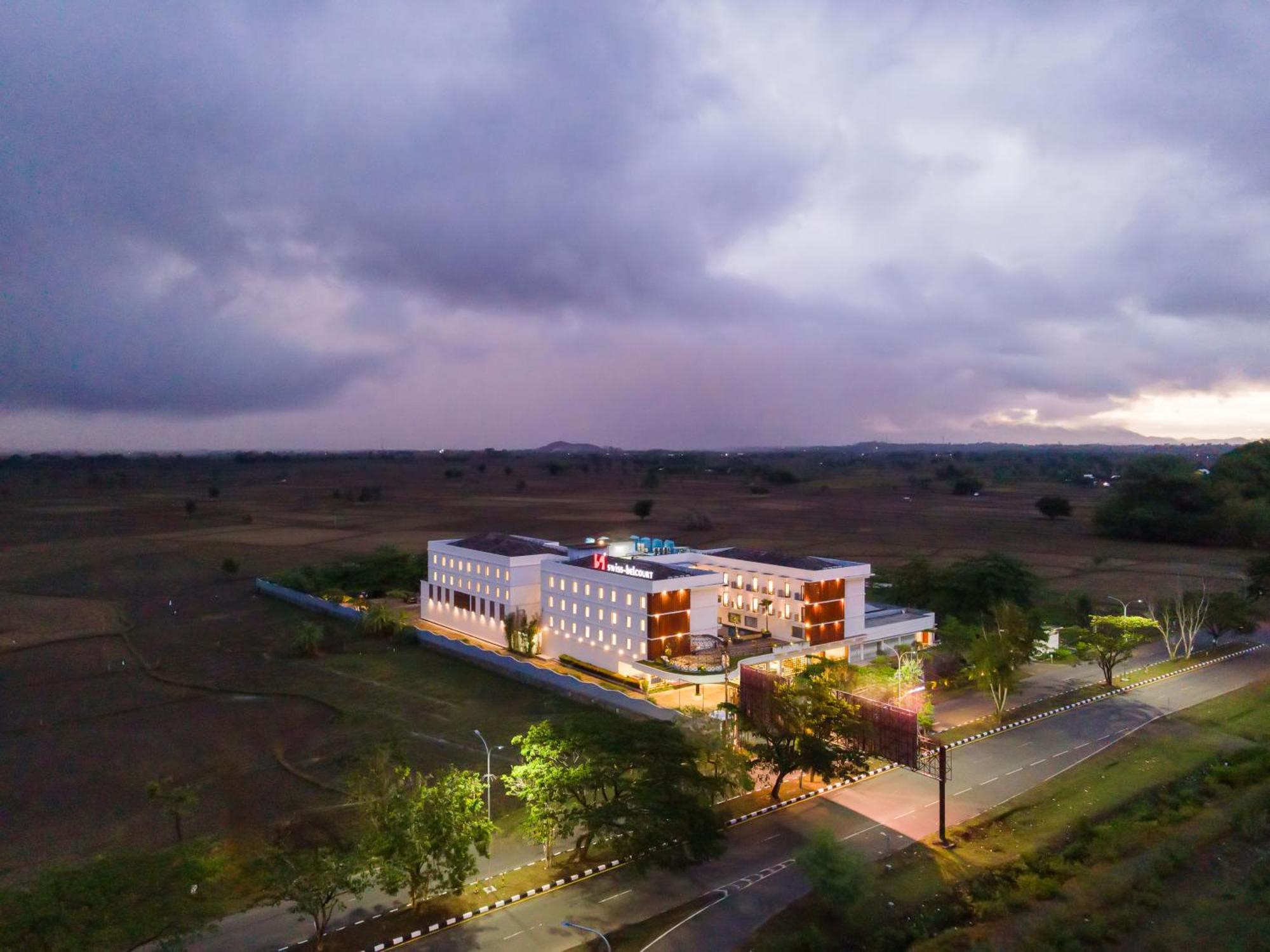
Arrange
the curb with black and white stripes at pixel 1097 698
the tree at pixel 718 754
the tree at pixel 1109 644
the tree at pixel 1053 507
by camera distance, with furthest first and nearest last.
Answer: the tree at pixel 1053 507
the tree at pixel 1109 644
the curb with black and white stripes at pixel 1097 698
the tree at pixel 718 754

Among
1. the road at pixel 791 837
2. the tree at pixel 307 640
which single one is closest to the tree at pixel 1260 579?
the road at pixel 791 837

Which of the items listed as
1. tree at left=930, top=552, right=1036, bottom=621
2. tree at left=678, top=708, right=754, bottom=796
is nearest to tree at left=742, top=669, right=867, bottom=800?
tree at left=678, top=708, right=754, bottom=796

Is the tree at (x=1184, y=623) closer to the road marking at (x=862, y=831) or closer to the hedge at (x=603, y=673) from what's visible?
the road marking at (x=862, y=831)

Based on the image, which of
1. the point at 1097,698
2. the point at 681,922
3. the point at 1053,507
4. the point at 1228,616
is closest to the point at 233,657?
the point at 681,922

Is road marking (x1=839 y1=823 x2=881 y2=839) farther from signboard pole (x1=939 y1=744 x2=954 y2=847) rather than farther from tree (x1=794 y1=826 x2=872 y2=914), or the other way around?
tree (x1=794 y1=826 x2=872 y2=914)

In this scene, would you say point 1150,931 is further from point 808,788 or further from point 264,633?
point 264,633

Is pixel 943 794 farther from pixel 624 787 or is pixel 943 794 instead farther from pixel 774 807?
pixel 624 787

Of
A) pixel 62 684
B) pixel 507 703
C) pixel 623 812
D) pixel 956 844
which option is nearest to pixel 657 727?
pixel 623 812
